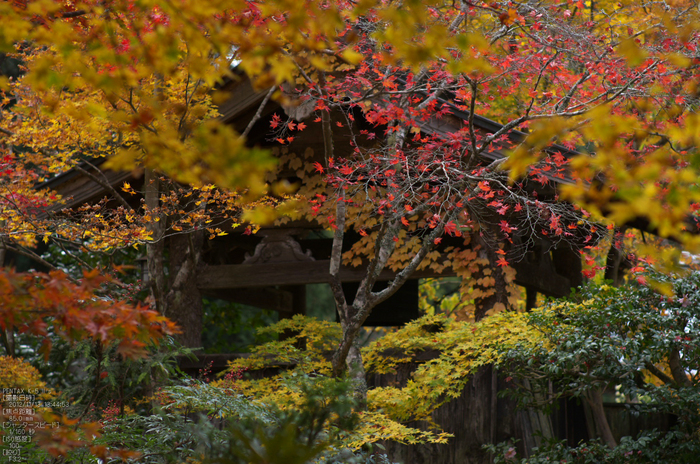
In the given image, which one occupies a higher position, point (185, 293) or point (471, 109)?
point (471, 109)

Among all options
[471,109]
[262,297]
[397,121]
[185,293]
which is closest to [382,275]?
[397,121]

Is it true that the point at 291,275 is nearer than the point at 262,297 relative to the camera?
Yes

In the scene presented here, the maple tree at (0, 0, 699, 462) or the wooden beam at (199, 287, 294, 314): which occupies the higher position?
the maple tree at (0, 0, 699, 462)

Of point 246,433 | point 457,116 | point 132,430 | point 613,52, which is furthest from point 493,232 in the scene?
point 246,433

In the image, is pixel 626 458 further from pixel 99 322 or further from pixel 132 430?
pixel 99 322

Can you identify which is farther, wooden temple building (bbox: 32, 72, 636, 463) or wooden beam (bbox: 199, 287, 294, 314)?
wooden beam (bbox: 199, 287, 294, 314)

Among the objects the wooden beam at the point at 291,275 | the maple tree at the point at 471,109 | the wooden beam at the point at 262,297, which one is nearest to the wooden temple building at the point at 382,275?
the wooden beam at the point at 291,275

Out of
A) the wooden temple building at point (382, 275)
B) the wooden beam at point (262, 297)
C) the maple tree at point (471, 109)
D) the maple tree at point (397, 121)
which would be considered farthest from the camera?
the wooden beam at point (262, 297)

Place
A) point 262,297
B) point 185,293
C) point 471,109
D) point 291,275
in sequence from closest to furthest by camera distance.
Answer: point 471,109
point 291,275
point 185,293
point 262,297

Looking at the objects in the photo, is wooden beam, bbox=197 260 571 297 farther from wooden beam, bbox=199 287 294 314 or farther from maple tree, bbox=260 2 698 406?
wooden beam, bbox=199 287 294 314

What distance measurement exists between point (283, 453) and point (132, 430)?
8.52ft

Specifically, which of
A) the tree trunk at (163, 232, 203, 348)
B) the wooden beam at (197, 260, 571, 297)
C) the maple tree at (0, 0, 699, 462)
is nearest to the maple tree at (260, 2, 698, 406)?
the maple tree at (0, 0, 699, 462)

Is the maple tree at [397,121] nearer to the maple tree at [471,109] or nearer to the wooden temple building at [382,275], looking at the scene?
the maple tree at [471,109]

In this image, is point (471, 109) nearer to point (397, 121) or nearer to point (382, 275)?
point (397, 121)
